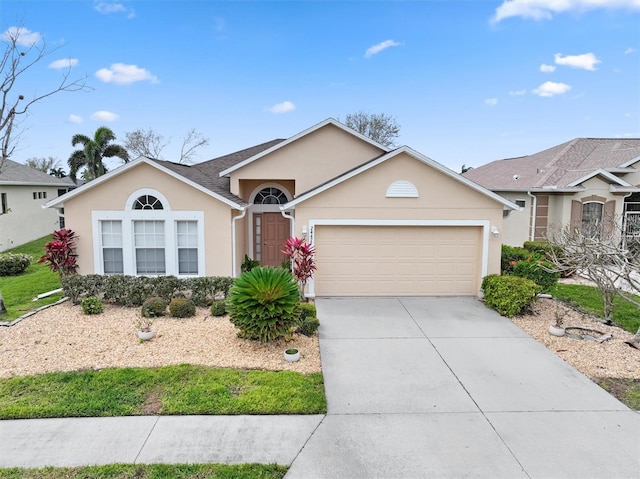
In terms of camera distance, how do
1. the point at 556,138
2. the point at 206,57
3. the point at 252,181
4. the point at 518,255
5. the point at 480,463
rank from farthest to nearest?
the point at 556,138, the point at 206,57, the point at 252,181, the point at 518,255, the point at 480,463

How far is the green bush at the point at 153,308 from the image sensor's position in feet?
32.6

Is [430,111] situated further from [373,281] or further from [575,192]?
[373,281]

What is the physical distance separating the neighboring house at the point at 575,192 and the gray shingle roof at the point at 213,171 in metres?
11.1

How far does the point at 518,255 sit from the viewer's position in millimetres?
13992

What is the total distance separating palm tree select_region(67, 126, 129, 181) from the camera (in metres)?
29.9

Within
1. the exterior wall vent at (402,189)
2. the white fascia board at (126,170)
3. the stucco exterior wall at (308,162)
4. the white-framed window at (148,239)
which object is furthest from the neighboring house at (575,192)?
the white-framed window at (148,239)

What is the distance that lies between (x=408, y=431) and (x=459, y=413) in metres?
0.95

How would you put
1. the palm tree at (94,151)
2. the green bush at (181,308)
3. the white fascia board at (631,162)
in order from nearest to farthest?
the green bush at (181,308) → the white fascia board at (631,162) → the palm tree at (94,151)

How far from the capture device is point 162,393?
6.29 m

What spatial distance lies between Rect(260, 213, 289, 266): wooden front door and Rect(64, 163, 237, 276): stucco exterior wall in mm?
3466

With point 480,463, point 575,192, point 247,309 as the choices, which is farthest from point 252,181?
point 575,192

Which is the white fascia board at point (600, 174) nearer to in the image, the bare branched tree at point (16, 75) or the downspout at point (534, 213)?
the downspout at point (534, 213)

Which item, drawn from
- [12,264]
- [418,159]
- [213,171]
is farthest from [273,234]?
[12,264]

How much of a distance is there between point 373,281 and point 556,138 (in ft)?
73.2
